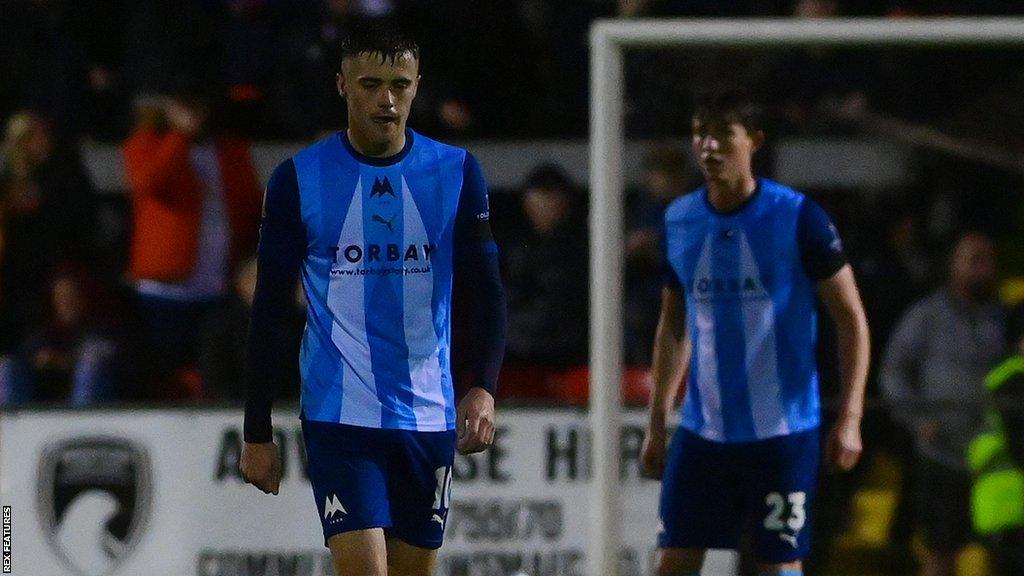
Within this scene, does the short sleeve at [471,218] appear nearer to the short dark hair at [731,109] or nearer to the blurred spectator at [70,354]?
the short dark hair at [731,109]

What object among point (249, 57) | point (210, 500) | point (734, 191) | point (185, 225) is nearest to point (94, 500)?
point (210, 500)

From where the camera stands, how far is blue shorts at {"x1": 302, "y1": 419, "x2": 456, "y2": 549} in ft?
13.5

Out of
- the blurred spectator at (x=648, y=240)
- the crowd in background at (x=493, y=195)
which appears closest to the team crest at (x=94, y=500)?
the crowd in background at (x=493, y=195)

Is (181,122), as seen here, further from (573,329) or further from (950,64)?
(950,64)

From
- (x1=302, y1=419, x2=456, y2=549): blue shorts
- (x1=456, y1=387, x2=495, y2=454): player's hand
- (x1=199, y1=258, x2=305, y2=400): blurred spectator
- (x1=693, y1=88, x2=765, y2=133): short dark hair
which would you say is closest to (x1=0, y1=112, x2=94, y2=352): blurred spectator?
(x1=199, y1=258, x2=305, y2=400): blurred spectator

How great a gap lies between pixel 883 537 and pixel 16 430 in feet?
9.65

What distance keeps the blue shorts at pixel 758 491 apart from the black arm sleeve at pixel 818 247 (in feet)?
1.49

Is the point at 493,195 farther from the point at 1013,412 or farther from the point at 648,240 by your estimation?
the point at 1013,412

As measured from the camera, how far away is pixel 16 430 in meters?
6.76

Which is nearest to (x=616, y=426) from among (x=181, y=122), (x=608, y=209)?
(x=608, y=209)

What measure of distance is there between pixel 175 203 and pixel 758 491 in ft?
8.95

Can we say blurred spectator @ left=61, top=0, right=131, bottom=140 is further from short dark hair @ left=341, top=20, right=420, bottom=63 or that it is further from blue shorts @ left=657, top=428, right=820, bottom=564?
short dark hair @ left=341, top=20, right=420, bottom=63

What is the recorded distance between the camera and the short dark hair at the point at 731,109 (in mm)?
5367

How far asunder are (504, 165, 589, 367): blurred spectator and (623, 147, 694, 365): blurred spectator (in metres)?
0.64
